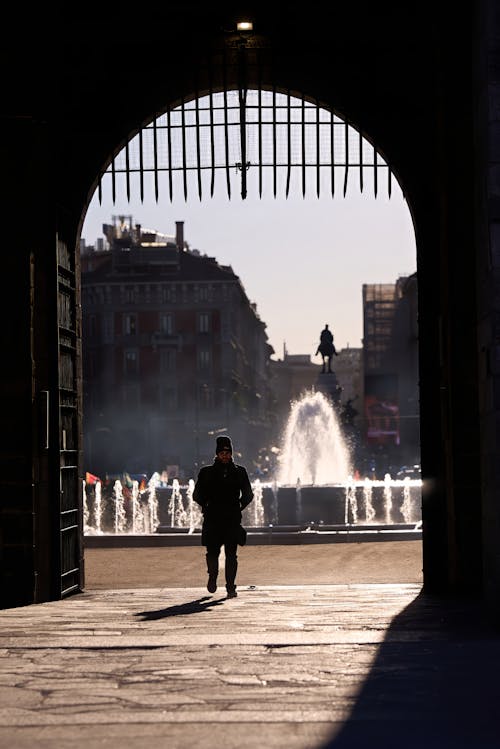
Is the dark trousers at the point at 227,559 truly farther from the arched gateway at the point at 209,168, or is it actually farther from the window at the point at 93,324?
the window at the point at 93,324

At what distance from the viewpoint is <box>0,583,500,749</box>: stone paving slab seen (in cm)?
470

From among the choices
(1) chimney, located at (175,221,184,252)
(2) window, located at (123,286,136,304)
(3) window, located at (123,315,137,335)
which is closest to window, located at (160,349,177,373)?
(3) window, located at (123,315,137,335)

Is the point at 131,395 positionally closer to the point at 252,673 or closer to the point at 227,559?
the point at 227,559

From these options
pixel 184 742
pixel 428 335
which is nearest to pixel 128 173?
pixel 428 335

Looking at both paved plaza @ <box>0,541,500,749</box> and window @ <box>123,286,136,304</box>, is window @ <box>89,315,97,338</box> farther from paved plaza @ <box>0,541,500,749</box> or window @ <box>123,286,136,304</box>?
paved plaza @ <box>0,541,500,749</box>

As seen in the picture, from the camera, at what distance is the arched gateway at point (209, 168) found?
9.80 m

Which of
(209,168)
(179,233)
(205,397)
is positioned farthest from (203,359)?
(209,168)

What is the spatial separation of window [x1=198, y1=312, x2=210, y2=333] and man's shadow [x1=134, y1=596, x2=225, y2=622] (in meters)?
59.9

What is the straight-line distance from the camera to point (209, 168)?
36.8 feet

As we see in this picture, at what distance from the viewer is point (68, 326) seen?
36.2 feet

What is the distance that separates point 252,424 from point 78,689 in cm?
8432

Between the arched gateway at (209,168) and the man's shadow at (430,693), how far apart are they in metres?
2.69

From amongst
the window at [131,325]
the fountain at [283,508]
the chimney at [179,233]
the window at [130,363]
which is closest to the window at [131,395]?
the window at [130,363]

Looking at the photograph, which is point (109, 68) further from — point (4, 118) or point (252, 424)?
point (252, 424)
